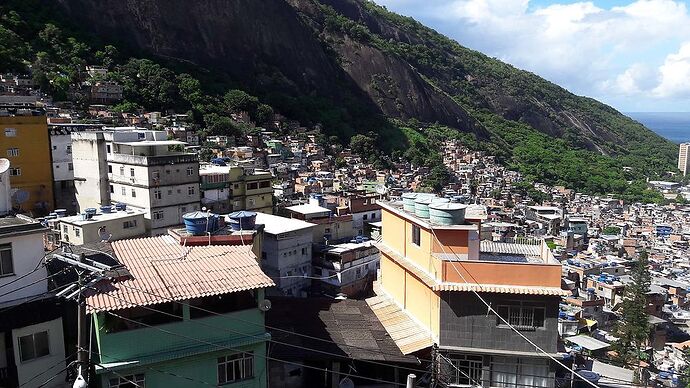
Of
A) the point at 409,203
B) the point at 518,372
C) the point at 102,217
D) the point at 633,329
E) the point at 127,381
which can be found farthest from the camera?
the point at 633,329

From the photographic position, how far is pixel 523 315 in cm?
1041

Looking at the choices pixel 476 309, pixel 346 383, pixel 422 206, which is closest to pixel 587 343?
pixel 422 206

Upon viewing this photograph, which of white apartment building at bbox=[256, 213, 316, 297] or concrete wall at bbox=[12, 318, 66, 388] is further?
white apartment building at bbox=[256, 213, 316, 297]

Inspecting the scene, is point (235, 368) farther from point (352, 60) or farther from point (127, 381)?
point (352, 60)

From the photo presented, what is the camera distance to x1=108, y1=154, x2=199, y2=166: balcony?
23.9 meters

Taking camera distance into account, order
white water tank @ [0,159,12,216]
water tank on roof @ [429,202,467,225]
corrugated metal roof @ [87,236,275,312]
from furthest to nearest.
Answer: water tank on roof @ [429,202,467,225]
white water tank @ [0,159,12,216]
corrugated metal roof @ [87,236,275,312]

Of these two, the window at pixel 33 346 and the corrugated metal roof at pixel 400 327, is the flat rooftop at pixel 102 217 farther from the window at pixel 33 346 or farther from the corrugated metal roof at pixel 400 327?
the window at pixel 33 346

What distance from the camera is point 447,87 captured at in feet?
402

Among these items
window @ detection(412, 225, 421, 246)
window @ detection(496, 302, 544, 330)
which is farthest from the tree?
window @ detection(412, 225, 421, 246)

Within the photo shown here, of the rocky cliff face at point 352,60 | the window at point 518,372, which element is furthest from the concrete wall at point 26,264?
the rocky cliff face at point 352,60

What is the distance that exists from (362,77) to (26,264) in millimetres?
90309

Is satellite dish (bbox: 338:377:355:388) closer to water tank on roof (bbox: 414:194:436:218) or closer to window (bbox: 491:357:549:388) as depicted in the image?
window (bbox: 491:357:549:388)

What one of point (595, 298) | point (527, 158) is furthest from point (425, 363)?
point (527, 158)

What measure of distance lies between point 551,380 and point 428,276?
297 centimetres
